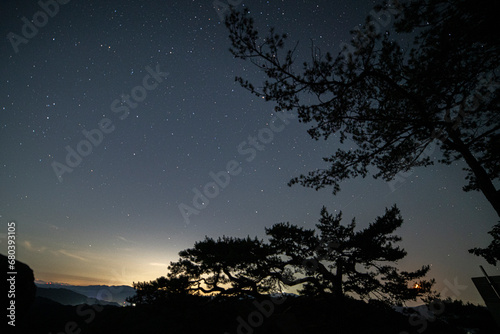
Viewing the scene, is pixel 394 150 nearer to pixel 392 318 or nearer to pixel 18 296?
pixel 392 318

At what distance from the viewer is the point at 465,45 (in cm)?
477

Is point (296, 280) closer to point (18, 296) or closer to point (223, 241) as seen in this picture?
point (223, 241)

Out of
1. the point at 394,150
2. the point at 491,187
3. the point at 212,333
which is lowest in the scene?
the point at 212,333

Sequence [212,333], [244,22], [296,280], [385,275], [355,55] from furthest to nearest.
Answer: [296,280], [385,275], [212,333], [355,55], [244,22]

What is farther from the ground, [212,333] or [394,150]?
[394,150]

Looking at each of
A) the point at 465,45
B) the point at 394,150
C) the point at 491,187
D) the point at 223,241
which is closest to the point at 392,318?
the point at 491,187

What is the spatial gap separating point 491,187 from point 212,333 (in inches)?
422

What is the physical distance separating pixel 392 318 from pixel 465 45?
10428 millimetres

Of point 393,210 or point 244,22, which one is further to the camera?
point 393,210

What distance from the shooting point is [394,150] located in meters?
7.03

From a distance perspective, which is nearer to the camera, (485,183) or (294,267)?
(485,183)

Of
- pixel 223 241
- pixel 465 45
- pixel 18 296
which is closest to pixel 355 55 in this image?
pixel 465 45

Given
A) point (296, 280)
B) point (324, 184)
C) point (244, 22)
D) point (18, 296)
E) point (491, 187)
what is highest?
point (244, 22)

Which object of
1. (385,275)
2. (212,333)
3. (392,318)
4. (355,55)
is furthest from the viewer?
(385,275)
